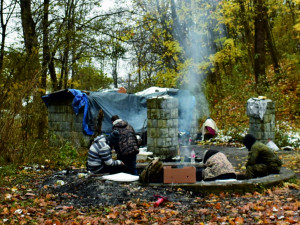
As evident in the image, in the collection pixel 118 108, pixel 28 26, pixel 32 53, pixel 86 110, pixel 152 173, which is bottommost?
pixel 152 173

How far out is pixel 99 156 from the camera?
8031 mm

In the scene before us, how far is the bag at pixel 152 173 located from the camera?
7480 millimetres

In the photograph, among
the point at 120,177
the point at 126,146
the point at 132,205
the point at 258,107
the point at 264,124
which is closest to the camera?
the point at 132,205

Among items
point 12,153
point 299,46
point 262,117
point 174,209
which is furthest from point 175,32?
point 174,209

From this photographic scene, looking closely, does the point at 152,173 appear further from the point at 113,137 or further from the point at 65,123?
the point at 65,123

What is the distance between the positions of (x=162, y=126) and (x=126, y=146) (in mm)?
3720

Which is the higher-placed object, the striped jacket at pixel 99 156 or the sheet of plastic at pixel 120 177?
the striped jacket at pixel 99 156

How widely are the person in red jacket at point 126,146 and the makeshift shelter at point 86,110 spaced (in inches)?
219

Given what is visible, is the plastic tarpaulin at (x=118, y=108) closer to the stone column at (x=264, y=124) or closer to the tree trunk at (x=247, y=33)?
the stone column at (x=264, y=124)

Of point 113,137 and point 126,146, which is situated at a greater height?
point 113,137

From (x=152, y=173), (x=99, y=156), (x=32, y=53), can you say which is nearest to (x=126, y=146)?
(x=99, y=156)

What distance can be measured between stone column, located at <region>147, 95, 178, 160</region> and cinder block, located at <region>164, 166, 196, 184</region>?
4844 millimetres

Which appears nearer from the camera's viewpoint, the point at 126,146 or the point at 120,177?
the point at 120,177

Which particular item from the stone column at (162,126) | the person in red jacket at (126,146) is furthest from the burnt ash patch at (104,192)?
the stone column at (162,126)
